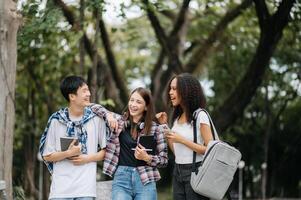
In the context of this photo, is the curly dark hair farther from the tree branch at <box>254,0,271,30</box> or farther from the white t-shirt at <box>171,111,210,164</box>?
the tree branch at <box>254,0,271,30</box>

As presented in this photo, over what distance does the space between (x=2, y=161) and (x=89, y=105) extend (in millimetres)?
1036

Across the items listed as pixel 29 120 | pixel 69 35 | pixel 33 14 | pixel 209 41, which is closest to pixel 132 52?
pixel 29 120

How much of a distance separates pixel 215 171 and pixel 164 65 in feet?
42.8

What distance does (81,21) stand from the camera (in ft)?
31.1

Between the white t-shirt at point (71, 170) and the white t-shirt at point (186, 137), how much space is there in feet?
2.07

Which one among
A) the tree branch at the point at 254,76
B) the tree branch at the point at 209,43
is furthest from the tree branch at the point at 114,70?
the tree branch at the point at 254,76

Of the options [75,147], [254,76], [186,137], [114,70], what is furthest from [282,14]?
[75,147]

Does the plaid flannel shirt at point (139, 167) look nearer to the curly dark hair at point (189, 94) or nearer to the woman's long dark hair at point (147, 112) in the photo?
the woman's long dark hair at point (147, 112)

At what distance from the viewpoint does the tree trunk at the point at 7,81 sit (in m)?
5.50

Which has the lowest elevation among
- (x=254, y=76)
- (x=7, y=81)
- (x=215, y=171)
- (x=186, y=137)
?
(x=215, y=171)

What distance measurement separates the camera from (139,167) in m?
5.10

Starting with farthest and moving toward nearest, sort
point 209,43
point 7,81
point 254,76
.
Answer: point 209,43 → point 254,76 → point 7,81

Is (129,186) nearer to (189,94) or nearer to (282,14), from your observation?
(189,94)

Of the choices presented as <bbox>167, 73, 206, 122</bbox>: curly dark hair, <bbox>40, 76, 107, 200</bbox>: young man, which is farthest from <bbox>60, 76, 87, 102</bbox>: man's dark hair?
<bbox>167, 73, 206, 122</bbox>: curly dark hair
